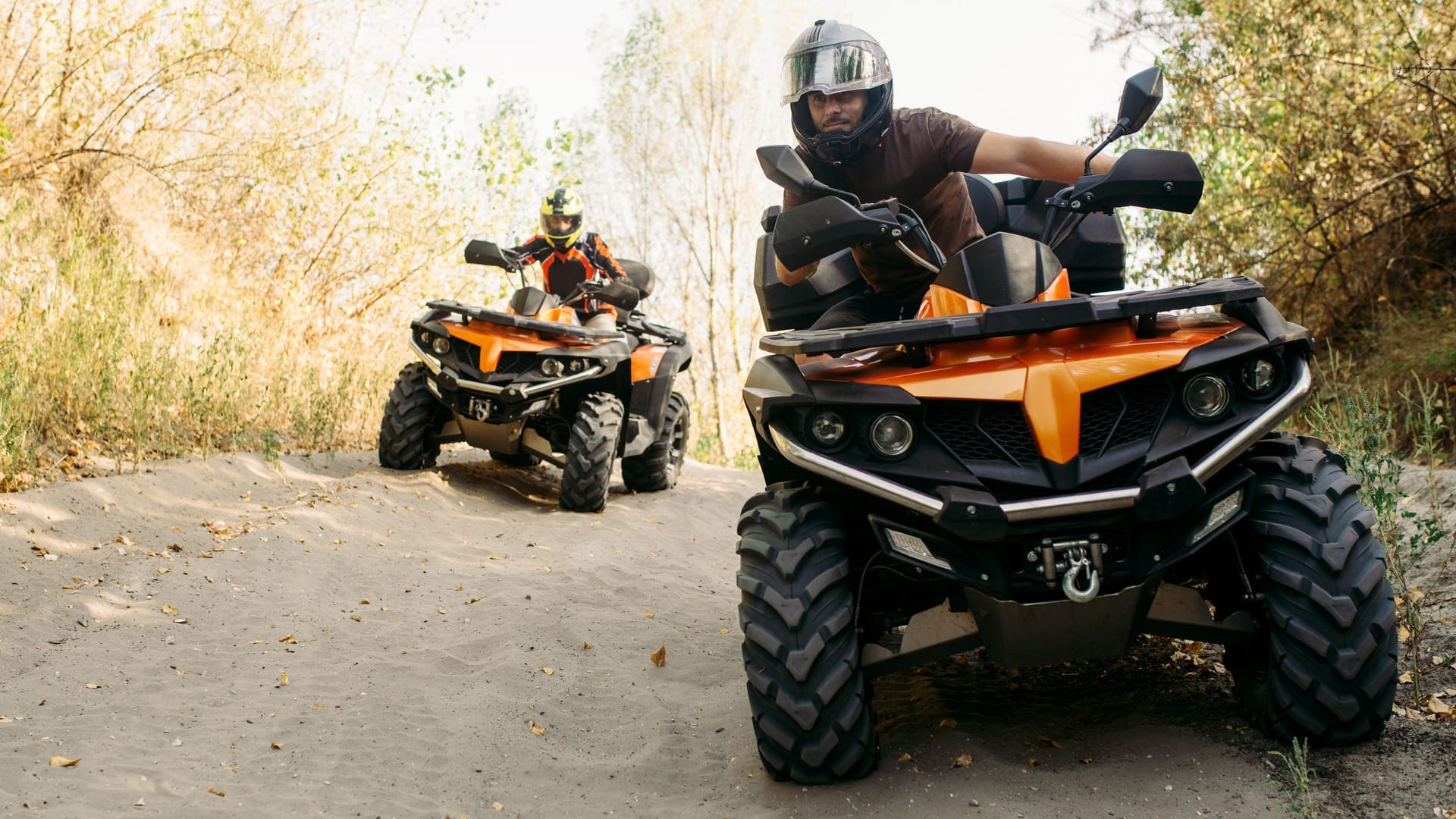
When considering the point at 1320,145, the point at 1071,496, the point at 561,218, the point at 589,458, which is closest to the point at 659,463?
the point at 589,458

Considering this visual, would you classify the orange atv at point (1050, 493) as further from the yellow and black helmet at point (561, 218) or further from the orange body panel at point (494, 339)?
the yellow and black helmet at point (561, 218)

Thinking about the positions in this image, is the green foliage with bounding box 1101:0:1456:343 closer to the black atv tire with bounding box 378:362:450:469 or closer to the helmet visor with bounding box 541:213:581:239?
the helmet visor with bounding box 541:213:581:239

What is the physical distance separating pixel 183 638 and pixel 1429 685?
463 cm

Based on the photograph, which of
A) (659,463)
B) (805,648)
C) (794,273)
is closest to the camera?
(805,648)

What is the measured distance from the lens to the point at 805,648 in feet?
10.2

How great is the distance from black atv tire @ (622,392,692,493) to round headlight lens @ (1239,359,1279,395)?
6.93 metres

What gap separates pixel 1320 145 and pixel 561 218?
613 centimetres

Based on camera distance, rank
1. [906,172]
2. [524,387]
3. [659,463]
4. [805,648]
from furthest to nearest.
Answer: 1. [659,463]
2. [524,387]
3. [906,172]
4. [805,648]

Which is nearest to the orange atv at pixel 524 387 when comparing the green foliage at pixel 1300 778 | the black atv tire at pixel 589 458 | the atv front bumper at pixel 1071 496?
the black atv tire at pixel 589 458

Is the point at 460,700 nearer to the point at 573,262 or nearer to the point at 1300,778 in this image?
the point at 1300,778

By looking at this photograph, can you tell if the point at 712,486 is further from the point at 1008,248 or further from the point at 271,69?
the point at 1008,248

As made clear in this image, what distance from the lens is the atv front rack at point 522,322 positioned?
28.1ft

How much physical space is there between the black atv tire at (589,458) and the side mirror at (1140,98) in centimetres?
571

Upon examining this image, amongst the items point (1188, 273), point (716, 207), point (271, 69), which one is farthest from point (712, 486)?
point (716, 207)
